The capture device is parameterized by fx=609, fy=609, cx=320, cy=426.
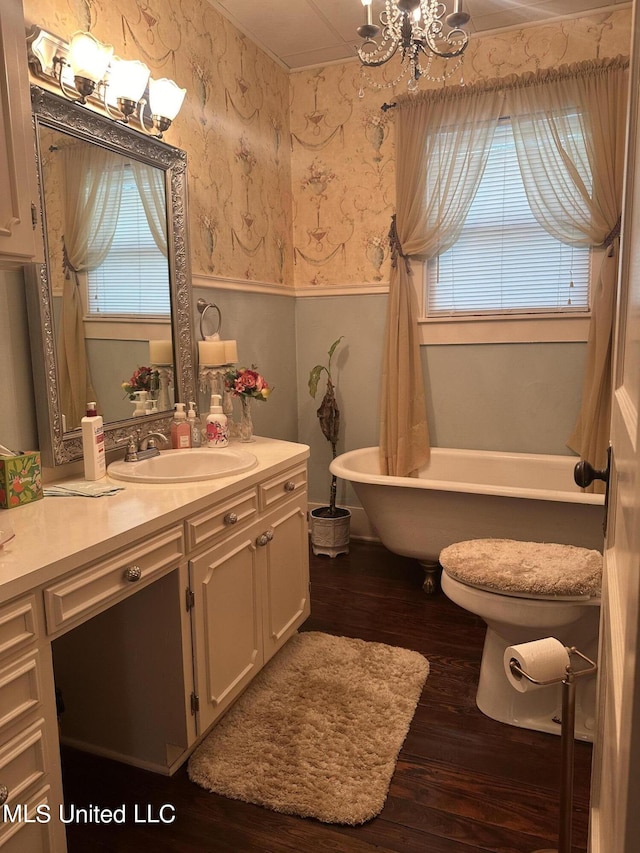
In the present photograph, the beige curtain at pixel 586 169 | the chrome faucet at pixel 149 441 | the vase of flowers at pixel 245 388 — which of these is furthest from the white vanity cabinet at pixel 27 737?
the beige curtain at pixel 586 169

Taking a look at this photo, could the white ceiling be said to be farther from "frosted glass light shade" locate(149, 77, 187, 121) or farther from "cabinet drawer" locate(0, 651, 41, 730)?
"cabinet drawer" locate(0, 651, 41, 730)

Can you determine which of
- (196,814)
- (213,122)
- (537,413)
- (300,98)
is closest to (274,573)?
(196,814)

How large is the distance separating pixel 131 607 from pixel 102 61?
5.79ft

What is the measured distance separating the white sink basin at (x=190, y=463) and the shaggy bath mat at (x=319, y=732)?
32.3 inches

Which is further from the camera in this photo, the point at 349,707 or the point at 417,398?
the point at 417,398

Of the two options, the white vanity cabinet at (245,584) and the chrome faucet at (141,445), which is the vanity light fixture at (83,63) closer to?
the chrome faucet at (141,445)

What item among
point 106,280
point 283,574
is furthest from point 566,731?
point 106,280

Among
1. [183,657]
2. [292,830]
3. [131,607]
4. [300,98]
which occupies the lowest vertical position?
[292,830]

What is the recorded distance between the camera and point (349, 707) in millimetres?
2141

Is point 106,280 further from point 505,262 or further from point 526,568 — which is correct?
point 505,262

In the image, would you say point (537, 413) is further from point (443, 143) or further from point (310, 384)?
point (443, 143)

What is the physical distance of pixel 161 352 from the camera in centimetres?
249

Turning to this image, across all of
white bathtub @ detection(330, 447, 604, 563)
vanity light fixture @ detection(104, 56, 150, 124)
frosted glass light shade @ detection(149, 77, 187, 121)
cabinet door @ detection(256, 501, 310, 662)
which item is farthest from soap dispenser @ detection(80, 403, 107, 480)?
white bathtub @ detection(330, 447, 604, 563)

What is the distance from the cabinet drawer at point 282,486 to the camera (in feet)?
7.14
